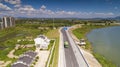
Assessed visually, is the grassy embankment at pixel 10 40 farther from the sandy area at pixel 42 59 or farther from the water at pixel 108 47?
the water at pixel 108 47

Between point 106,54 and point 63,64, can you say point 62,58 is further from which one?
point 106,54

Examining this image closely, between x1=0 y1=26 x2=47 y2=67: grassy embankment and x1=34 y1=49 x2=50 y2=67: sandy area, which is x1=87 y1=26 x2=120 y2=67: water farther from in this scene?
x1=0 y1=26 x2=47 y2=67: grassy embankment

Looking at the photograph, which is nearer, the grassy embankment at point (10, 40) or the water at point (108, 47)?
the water at point (108, 47)

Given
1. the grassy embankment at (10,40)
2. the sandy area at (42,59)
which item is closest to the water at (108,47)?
the sandy area at (42,59)

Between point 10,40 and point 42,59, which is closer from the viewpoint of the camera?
point 42,59

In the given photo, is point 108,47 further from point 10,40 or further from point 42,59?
point 10,40

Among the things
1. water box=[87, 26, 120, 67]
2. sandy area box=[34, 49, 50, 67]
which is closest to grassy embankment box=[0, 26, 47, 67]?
sandy area box=[34, 49, 50, 67]

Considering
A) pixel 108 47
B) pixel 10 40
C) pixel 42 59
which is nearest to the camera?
pixel 42 59

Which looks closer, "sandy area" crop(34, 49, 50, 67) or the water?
"sandy area" crop(34, 49, 50, 67)

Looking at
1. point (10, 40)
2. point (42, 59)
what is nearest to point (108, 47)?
point (42, 59)

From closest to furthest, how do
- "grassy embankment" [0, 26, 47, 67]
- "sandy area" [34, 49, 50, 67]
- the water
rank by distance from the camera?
1. "sandy area" [34, 49, 50, 67]
2. the water
3. "grassy embankment" [0, 26, 47, 67]

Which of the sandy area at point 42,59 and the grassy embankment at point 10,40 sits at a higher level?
the sandy area at point 42,59

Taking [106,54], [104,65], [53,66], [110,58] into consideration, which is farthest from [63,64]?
[106,54]
